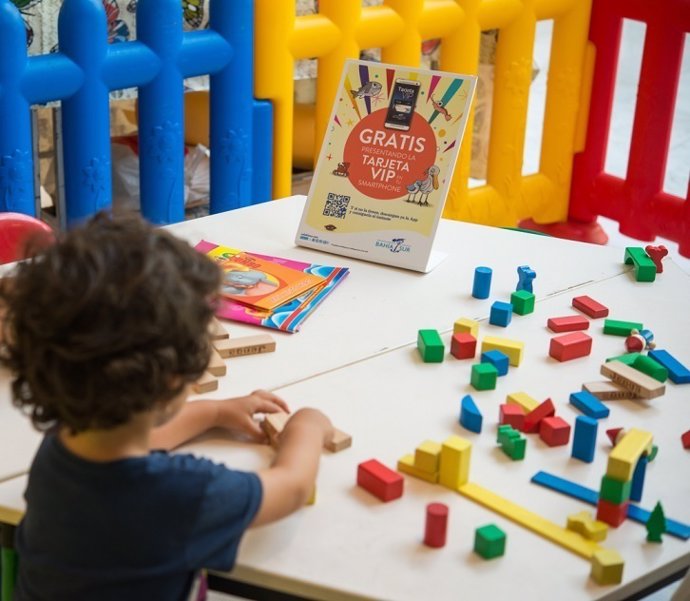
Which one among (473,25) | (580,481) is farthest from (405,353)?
(473,25)

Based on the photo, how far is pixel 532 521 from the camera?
112cm

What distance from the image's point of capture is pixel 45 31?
2.26m

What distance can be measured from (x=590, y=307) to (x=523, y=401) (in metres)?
0.36

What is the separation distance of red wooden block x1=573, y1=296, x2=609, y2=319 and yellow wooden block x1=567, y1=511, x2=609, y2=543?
56cm

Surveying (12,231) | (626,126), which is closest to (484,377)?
(12,231)

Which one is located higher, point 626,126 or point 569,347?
point 569,347

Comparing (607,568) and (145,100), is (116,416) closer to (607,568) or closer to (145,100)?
(607,568)

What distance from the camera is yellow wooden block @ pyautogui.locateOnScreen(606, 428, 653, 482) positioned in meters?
1.13

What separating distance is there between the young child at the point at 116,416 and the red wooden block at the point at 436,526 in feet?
0.49

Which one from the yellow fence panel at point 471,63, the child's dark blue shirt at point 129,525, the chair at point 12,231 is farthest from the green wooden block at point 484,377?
the yellow fence panel at point 471,63

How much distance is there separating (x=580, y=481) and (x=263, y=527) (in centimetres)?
36

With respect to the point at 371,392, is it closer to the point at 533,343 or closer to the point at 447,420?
the point at 447,420

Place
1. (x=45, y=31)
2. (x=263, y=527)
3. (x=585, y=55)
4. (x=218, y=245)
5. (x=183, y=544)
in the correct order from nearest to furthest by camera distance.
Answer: (x=183, y=544), (x=263, y=527), (x=218, y=245), (x=45, y=31), (x=585, y=55)

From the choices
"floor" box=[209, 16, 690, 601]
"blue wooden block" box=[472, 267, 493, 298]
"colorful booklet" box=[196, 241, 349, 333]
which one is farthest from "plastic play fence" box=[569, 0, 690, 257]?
"colorful booklet" box=[196, 241, 349, 333]
